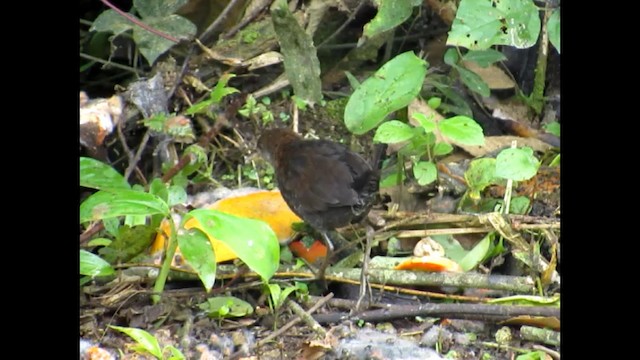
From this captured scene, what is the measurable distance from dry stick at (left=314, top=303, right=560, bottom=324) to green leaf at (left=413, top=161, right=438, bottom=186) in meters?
0.65

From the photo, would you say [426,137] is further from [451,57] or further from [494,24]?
[451,57]

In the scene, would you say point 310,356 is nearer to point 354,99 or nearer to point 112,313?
point 112,313

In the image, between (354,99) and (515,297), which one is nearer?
(515,297)

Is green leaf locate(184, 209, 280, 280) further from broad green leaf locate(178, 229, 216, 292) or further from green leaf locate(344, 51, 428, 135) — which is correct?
green leaf locate(344, 51, 428, 135)

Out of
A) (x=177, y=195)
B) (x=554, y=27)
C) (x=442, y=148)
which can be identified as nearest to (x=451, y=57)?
(x=442, y=148)

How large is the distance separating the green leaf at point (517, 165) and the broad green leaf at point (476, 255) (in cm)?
26

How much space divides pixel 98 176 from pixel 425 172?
1272 millimetres

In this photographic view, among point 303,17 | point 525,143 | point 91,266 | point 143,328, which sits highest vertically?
point 303,17

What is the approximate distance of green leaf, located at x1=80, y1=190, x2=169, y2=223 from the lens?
2789 mm

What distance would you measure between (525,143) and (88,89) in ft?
7.12

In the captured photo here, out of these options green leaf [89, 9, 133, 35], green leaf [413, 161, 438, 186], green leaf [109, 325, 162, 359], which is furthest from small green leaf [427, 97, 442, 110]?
green leaf [109, 325, 162, 359]

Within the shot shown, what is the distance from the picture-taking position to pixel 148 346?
9.20 feet

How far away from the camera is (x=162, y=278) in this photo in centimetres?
315

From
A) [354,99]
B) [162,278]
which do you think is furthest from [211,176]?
[162,278]
